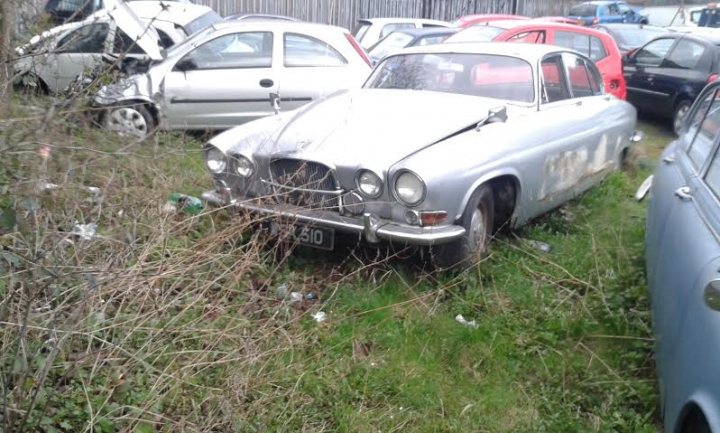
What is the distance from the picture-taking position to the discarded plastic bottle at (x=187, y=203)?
15.8ft

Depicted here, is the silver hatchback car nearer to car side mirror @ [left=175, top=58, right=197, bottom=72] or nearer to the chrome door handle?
car side mirror @ [left=175, top=58, right=197, bottom=72]

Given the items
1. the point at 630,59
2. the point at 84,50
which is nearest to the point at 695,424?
the point at 84,50

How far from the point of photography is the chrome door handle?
3.72 m

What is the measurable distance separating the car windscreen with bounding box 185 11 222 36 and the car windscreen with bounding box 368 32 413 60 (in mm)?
2498

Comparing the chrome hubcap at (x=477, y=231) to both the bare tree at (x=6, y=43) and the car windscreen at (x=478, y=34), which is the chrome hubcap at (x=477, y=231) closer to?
the bare tree at (x=6, y=43)

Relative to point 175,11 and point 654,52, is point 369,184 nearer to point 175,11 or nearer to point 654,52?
point 175,11

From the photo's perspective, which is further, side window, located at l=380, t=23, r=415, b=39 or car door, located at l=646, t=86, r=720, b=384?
side window, located at l=380, t=23, r=415, b=39

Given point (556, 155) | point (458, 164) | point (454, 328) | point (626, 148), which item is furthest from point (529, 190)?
point (626, 148)

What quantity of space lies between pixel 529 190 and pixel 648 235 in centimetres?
96

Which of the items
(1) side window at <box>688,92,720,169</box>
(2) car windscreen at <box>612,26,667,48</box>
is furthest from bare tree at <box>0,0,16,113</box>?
(2) car windscreen at <box>612,26,667,48</box>

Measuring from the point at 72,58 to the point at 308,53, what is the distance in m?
3.54

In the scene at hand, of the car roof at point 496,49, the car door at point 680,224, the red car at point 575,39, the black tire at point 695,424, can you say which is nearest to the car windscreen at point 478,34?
the red car at point 575,39

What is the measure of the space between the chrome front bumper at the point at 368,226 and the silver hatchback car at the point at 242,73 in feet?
11.7

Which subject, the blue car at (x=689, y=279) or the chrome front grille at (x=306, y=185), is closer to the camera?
the blue car at (x=689, y=279)
